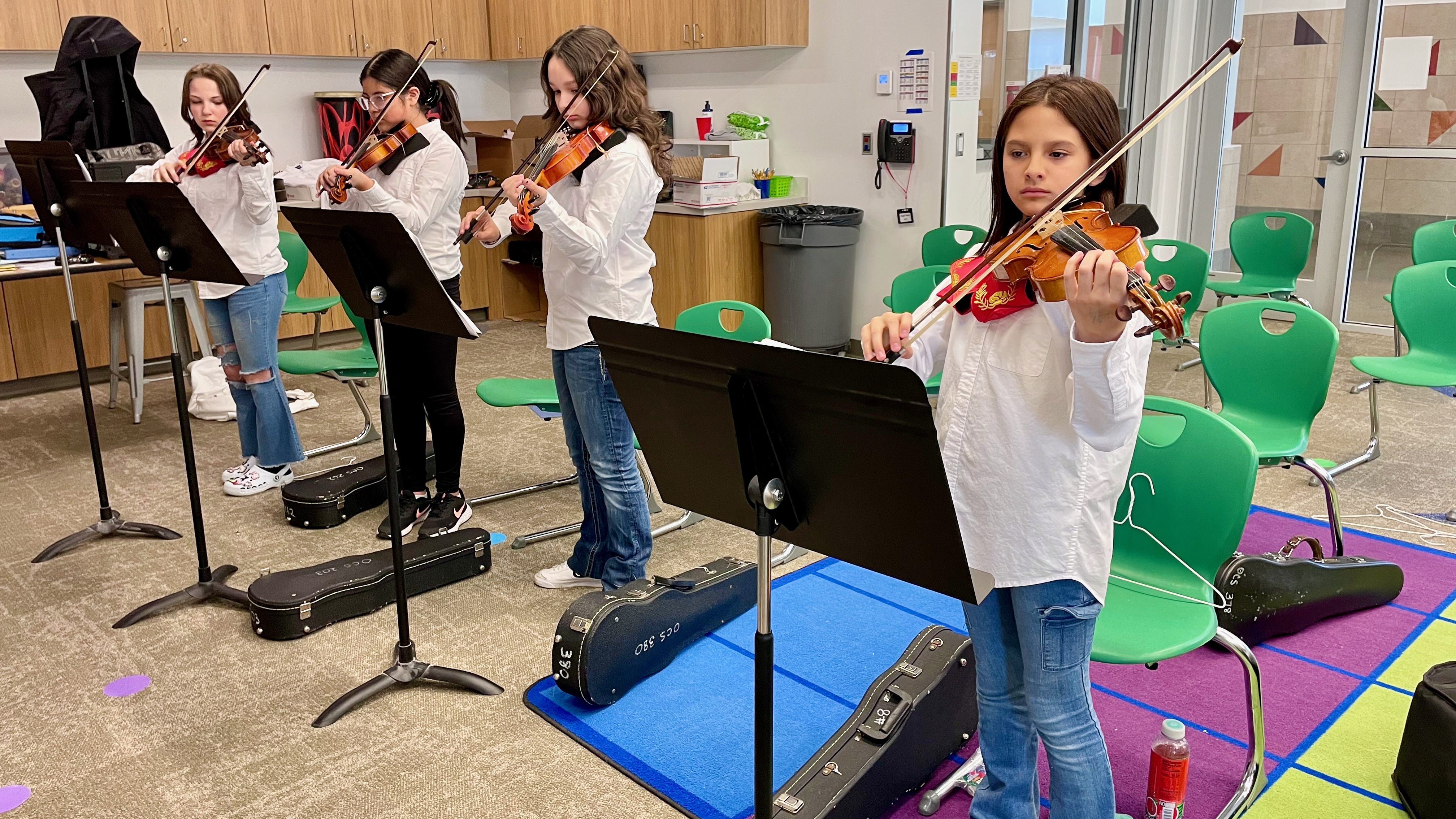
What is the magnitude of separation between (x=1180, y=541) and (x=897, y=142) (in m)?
3.86

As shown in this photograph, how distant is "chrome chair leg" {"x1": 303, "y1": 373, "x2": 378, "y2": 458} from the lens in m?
4.34

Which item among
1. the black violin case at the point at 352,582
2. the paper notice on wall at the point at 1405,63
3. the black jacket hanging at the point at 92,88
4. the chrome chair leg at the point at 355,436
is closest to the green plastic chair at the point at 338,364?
the chrome chair leg at the point at 355,436

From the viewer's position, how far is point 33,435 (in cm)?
469

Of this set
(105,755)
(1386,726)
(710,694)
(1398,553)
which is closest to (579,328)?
(710,694)

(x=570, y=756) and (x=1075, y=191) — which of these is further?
(x=570, y=756)

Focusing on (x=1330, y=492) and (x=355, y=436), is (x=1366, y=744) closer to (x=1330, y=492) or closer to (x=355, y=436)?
(x=1330, y=492)

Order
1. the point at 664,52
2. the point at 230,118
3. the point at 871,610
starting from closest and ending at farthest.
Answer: the point at 871,610, the point at 230,118, the point at 664,52

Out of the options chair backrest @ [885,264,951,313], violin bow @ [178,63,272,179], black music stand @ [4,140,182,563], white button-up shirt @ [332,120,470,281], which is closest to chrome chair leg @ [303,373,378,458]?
black music stand @ [4,140,182,563]

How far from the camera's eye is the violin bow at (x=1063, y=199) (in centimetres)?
134

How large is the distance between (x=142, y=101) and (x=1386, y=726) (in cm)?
550

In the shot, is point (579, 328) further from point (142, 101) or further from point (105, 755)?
point (142, 101)

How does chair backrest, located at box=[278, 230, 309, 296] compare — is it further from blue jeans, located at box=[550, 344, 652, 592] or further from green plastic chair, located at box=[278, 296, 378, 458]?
blue jeans, located at box=[550, 344, 652, 592]

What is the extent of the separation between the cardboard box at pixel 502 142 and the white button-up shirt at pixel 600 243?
4.41 m

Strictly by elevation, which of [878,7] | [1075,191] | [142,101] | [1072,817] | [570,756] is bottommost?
[570,756]
